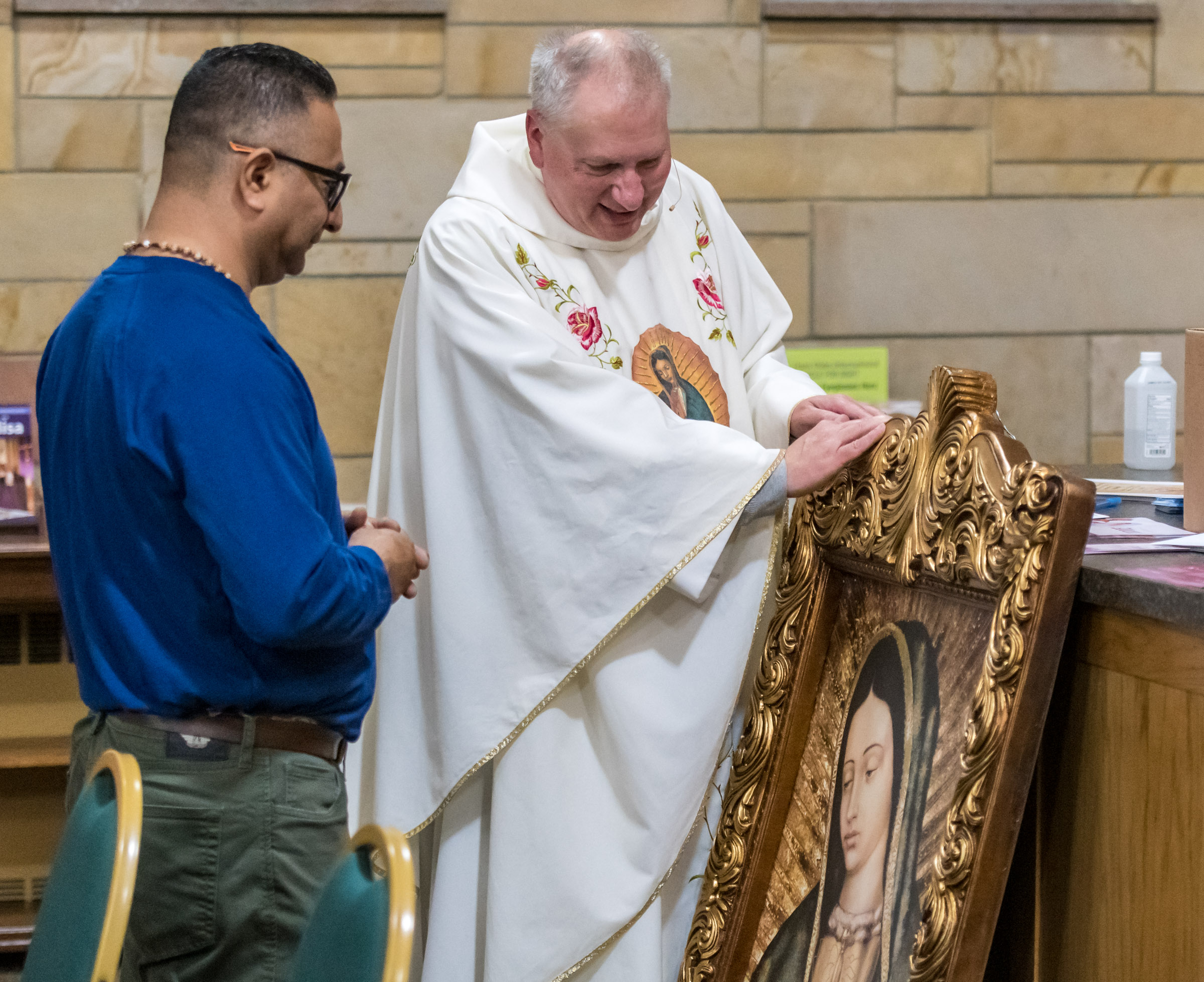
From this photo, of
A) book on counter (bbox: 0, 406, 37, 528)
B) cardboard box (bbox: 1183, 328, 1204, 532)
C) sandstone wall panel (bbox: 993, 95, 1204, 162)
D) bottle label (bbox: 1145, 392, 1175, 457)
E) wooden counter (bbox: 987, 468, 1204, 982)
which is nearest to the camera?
wooden counter (bbox: 987, 468, 1204, 982)

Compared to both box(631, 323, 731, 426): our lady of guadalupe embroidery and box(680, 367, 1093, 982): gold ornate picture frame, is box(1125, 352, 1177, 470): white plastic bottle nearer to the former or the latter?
box(631, 323, 731, 426): our lady of guadalupe embroidery

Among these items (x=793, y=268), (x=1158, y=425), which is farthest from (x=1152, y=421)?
(x=793, y=268)

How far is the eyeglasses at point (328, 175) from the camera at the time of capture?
5.16 feet

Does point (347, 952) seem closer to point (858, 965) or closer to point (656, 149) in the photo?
point (858, 965)

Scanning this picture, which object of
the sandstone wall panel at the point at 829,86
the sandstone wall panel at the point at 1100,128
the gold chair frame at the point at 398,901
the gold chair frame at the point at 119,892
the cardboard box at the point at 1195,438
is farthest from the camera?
the sandstone wall panel at the point at 1100,128

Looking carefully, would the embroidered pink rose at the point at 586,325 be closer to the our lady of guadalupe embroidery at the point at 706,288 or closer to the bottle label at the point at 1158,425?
the our lady of guadalupe embroidery at the point at 706,288

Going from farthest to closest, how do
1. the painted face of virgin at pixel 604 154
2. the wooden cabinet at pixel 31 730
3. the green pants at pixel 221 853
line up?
the wooden cabinet at pixel 31 730 → the painted face of virgin at pixel 604 154 → the green pants at pixel 221 853

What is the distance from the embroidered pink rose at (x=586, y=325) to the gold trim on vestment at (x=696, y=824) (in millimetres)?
457

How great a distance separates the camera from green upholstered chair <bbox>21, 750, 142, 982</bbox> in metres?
1.12

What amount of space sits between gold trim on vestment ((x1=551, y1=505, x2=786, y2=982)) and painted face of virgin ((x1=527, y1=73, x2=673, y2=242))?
596 mm

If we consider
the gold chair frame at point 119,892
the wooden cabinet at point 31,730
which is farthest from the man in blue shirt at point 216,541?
the wooden cabinet at point 31,730

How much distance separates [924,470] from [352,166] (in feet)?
7.84

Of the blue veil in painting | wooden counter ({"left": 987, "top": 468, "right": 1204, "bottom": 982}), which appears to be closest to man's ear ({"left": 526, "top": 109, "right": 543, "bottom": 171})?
the blue veil in painting

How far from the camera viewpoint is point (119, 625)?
154 cm
